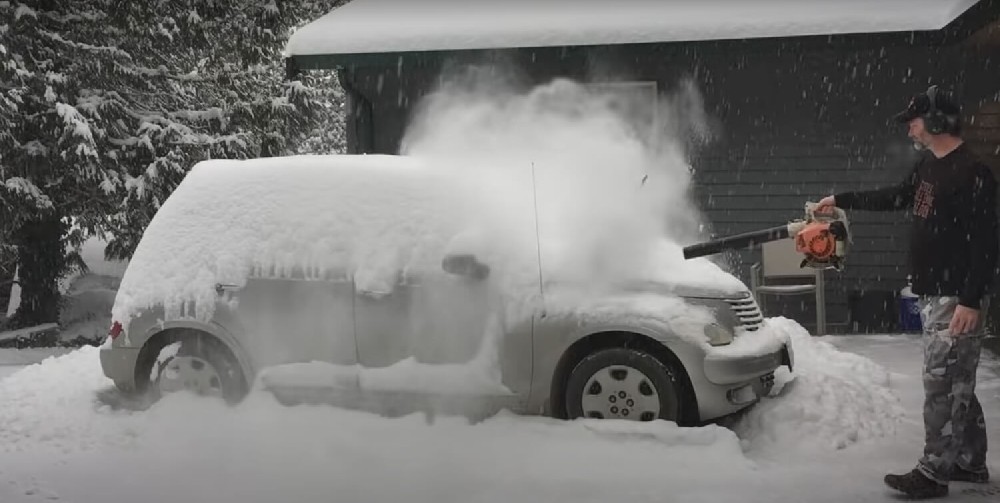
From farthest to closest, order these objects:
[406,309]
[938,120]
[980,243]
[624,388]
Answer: [406,309] → [624,388] → [938,120] → [980,243]

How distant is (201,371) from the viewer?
231 inches

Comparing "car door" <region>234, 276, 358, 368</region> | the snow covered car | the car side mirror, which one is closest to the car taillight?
the snow covered car

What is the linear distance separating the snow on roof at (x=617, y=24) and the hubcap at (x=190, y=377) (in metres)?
4.87

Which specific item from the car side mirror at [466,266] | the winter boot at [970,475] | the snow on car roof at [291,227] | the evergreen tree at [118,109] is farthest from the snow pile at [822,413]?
the evergreen tree at [118,109]

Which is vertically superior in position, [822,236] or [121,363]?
[822,236]

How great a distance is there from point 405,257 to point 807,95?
22.4 feet

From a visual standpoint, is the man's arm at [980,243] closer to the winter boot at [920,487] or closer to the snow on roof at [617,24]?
the winter boot at [920,487]

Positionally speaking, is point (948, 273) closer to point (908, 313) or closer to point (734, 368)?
point (734, 368)

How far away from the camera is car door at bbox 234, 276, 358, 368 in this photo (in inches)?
220

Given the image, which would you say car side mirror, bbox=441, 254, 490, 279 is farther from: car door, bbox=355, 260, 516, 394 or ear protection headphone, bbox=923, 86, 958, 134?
ear protection headphone, bbox=923, 86, 958, 134

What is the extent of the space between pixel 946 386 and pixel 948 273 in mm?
553

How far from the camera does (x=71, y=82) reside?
1259 cm

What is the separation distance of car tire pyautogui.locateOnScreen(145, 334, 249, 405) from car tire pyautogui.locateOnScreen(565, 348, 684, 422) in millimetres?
2192

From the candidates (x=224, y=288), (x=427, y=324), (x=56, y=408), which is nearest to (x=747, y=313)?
(x=427, y=324)
